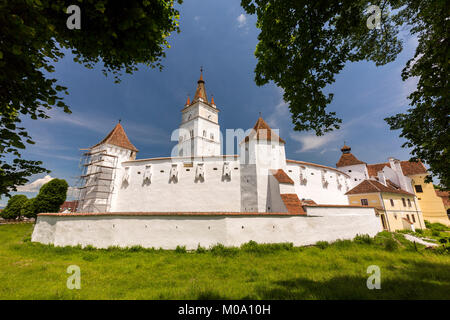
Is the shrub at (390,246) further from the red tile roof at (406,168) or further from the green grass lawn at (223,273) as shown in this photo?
the red tile roof at (406,168)

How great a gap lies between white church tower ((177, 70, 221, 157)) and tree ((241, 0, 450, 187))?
24.8 meters

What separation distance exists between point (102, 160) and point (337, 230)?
77.8ft

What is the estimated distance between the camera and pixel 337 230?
12930mm

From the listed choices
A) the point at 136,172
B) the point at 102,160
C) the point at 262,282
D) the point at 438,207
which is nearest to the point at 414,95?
the point at 262,282

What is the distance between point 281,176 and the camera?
15.4 metres

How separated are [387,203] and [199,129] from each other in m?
28.2

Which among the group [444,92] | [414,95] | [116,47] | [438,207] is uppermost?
[116,47]

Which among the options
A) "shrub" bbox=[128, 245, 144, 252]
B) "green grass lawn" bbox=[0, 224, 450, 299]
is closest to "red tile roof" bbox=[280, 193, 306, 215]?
"green grass lawn" bbox=[0, 224, 450, 299]

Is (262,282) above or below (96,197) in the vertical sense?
below

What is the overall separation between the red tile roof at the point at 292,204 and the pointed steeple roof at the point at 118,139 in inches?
789

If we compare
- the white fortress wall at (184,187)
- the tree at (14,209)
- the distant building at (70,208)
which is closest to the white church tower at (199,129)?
the white fortress wall at (184,187)

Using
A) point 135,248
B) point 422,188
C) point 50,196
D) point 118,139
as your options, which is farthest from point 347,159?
point 50,196

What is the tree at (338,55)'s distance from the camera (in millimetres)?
4297

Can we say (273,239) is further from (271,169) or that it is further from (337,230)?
(271,169)
